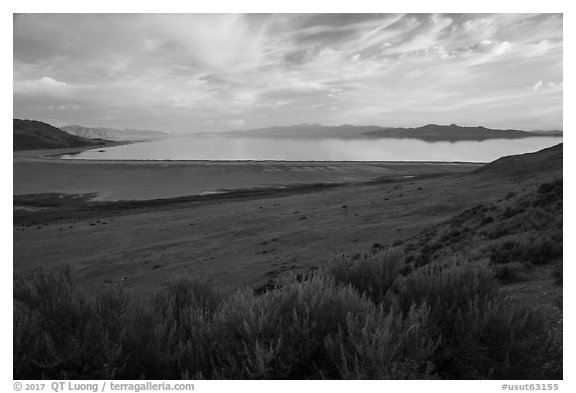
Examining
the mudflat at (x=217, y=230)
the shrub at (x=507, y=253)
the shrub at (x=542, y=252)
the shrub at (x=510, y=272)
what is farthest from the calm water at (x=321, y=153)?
the shrub at (x=510, y=272)

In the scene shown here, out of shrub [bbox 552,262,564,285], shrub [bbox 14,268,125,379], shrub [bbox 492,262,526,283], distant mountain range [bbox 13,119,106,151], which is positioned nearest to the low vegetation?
shrub [bbox 14,268,125,379]

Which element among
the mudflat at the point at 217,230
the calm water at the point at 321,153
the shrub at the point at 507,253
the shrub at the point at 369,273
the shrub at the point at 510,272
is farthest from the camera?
the calm water at the point at 321,153

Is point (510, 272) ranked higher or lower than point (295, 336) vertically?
lower

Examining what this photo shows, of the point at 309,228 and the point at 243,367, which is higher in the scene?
the point at 243,367

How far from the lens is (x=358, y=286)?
5.00 meters

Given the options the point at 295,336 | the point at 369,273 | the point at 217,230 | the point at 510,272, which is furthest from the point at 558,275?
the point at 217,230

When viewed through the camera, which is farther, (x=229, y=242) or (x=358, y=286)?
(x=229, y=242)

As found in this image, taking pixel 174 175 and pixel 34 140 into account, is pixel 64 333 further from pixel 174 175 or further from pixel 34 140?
pixel 34 140

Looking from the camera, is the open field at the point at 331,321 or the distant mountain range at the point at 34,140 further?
the distant mountain range at the point at 34,140

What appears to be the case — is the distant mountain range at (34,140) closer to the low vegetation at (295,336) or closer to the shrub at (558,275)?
the low vegetation at (295,336)

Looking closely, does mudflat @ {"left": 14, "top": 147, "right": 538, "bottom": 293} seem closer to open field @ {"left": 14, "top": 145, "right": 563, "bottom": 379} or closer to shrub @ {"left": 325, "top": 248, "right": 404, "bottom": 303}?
open field @ {"left": 14, "top": 145, "right": 563, "bottom": 379}
